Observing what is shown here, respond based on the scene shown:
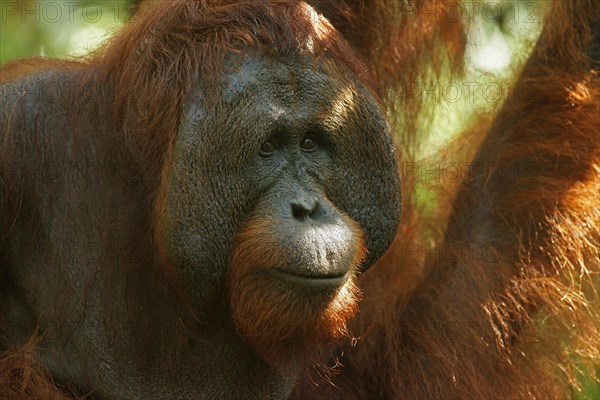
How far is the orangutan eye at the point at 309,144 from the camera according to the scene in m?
2.82

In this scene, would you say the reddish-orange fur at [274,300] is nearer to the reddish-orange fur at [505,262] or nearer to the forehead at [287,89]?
the forehead at [287,89]

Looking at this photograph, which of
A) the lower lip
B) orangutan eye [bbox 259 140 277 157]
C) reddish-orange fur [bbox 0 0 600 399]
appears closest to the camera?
the lower lip

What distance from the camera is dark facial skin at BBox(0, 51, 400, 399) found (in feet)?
8.93

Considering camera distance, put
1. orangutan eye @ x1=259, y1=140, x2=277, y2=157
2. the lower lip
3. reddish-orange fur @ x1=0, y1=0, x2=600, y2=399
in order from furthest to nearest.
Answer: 1. reddish-orange fur @ x1=0, y1=0, x2=600, y2=399
2. orangutan eye @ x1=259, y1=140, x2=277, y2=157
3. the lower lip

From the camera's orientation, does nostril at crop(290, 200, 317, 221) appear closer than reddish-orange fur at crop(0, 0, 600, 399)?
Yes

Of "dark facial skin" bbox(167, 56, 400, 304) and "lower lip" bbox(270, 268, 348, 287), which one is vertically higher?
"dark facial skin" bbox(167, 56, 400, 304)

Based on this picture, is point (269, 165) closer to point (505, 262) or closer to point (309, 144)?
point (309, 144)

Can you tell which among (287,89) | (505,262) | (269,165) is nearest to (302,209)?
(269,165)

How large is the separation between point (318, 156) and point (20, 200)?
0.97 m

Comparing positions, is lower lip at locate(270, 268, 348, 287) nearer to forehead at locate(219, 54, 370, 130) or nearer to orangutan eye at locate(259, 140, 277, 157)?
orangutan eye at locate(259, 140, 277, 157)

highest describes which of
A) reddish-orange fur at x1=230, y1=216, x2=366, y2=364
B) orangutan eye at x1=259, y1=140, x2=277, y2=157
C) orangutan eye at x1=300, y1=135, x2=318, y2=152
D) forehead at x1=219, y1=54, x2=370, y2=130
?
forehead at x1=219, y1=54, x2=370, y2=130

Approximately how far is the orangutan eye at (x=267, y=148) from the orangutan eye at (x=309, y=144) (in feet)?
0.28

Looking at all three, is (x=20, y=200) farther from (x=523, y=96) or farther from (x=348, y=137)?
(x=523, y=96)

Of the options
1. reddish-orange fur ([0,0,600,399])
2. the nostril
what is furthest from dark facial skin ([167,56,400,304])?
reddish-orange fur ([0,0,600,399])
